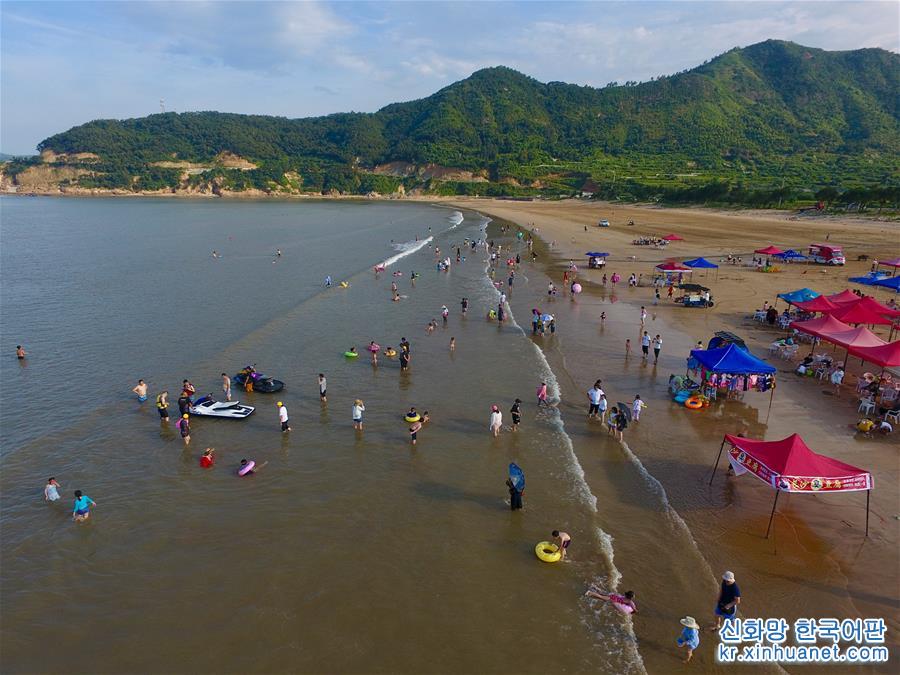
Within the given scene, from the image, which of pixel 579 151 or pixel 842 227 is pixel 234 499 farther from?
pixel 579 151

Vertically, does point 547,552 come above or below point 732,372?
Result: below

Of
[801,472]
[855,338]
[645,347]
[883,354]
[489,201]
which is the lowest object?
[645,347]

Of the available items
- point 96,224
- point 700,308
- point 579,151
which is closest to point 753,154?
point 579,151

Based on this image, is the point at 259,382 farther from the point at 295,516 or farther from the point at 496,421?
the point at 496,421

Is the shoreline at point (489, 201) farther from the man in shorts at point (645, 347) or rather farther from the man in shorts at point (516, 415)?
the man in shorts at point (516, 415)

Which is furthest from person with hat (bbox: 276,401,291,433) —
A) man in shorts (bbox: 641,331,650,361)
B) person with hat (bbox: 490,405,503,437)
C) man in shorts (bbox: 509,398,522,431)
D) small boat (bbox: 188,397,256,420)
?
man in shorts (bbox: 641,331,650,361)

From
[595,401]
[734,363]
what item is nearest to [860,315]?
[734,363]

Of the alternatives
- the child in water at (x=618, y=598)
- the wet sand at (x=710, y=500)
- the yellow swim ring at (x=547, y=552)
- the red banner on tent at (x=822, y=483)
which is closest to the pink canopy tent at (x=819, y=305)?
the wet sand at (x=710, y=500)
